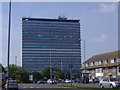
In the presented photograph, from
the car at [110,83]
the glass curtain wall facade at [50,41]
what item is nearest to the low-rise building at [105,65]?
the car at [110,83]

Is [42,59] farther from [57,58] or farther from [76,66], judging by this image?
[76,66]

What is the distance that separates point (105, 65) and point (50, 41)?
3064 inches

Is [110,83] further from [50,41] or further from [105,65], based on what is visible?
[50,41]

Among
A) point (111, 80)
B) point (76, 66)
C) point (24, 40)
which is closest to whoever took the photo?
point (111, 80)

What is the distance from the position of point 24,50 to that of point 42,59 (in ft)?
45.2

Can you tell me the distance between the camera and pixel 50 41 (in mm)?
165625

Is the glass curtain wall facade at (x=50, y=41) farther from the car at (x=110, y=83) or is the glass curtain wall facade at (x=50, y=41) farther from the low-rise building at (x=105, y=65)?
the car at (x=110, y=83)

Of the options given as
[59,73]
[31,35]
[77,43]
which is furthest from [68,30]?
[59,73]

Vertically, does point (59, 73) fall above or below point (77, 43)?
below

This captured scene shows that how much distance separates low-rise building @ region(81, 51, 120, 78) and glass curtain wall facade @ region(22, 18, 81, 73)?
58.9 m

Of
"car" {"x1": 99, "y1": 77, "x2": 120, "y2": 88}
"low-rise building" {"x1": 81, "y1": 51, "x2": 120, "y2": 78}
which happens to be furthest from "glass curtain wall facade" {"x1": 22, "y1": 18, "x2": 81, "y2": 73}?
"car" {"x1": 99, "y1": 77, "x2": 120, "y2": 88}

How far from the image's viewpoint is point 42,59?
167375mm

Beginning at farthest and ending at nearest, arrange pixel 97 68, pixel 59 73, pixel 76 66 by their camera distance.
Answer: pixel 76 66 → pixel 59 73 → pixel 97 68

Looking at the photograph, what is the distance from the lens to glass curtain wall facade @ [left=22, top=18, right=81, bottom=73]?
529ft
